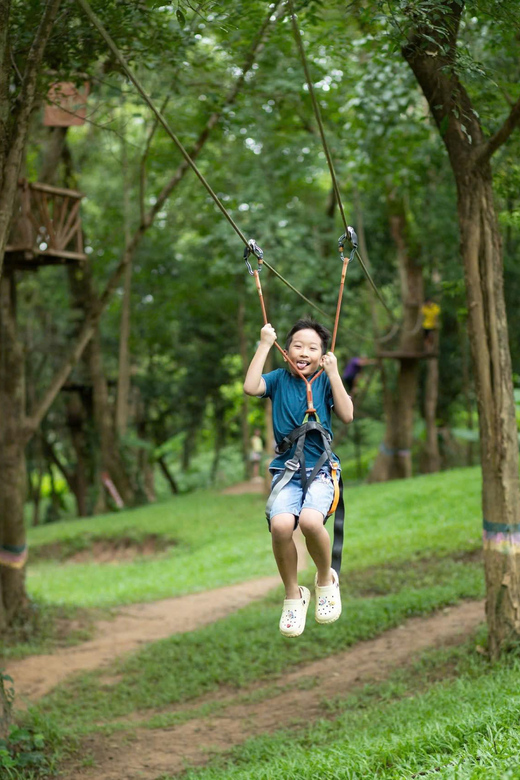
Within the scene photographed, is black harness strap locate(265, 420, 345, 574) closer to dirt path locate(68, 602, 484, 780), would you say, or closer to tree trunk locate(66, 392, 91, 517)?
dirt path locate(68, 602, 484, 780)

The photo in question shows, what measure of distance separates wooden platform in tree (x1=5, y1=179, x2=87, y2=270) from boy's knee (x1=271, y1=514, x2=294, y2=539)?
4.43m

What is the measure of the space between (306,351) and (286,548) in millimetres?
993

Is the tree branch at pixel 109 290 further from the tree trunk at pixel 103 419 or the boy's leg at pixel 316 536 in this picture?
the tree trunk at pixel 103 419

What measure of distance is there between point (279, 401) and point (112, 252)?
15.0 meters

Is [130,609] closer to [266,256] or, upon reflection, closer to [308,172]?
[266,256]

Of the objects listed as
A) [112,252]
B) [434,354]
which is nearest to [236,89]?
[434,354]

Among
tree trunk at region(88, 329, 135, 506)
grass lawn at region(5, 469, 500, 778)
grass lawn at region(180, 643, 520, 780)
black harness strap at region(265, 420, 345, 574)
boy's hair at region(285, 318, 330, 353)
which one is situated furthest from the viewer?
tree trunk at region(88, 329, 135, 506)

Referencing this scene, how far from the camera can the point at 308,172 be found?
47.6ft

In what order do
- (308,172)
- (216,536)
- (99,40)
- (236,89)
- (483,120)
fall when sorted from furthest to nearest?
(308,172) < (216,536) < (236,89) < (483,120) < (99,40)

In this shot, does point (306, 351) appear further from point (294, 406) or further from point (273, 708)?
point (273, 708)

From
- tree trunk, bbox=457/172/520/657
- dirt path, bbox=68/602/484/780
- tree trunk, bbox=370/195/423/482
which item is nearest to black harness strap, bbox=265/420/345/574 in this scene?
tree trunk, bbox=457/172/520/657

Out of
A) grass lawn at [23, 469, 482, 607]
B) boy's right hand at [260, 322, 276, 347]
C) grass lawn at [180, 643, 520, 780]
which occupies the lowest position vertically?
Result: grass lawn at [23, 469, 482, 607]

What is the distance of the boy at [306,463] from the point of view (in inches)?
157

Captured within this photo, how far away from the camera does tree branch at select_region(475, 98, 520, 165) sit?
17.3ft
